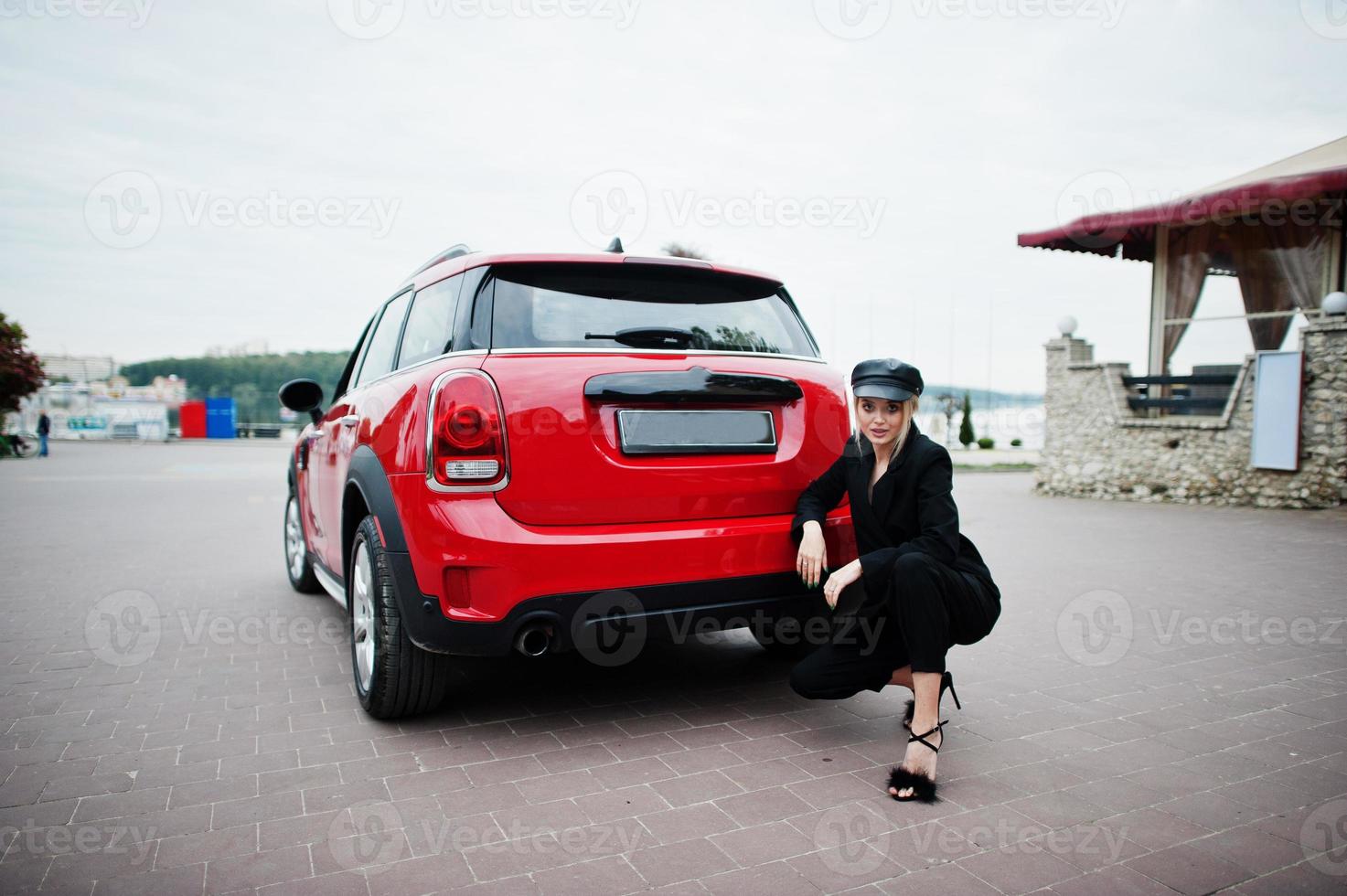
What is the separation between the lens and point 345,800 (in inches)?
110

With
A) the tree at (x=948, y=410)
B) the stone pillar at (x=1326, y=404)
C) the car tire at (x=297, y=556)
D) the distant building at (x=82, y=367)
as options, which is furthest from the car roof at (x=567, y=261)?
the distant building at (x=82, y=367)

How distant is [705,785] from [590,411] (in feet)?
4.37

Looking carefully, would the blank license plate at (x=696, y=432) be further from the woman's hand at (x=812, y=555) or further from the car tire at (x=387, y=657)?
the car tire at (x=387, y=657)

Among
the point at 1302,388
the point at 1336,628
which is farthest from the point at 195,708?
the point at 1302,388

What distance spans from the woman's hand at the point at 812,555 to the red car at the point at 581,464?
96 mm

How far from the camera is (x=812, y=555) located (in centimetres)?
329

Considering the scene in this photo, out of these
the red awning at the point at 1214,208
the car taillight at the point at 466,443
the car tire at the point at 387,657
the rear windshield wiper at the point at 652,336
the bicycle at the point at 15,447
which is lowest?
the bicycle at the point at 15,447

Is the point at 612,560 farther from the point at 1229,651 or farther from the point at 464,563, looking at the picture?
the point at 1229,651

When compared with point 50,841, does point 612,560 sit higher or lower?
higher

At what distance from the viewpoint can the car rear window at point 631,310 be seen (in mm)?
3240

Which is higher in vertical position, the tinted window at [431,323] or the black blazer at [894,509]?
the tinted window at [431,323]

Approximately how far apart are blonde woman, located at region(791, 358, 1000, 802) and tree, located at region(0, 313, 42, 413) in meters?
33.4

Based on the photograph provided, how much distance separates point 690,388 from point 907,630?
3.80 feet

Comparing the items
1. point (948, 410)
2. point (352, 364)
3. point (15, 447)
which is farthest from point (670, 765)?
point (15, 447)
